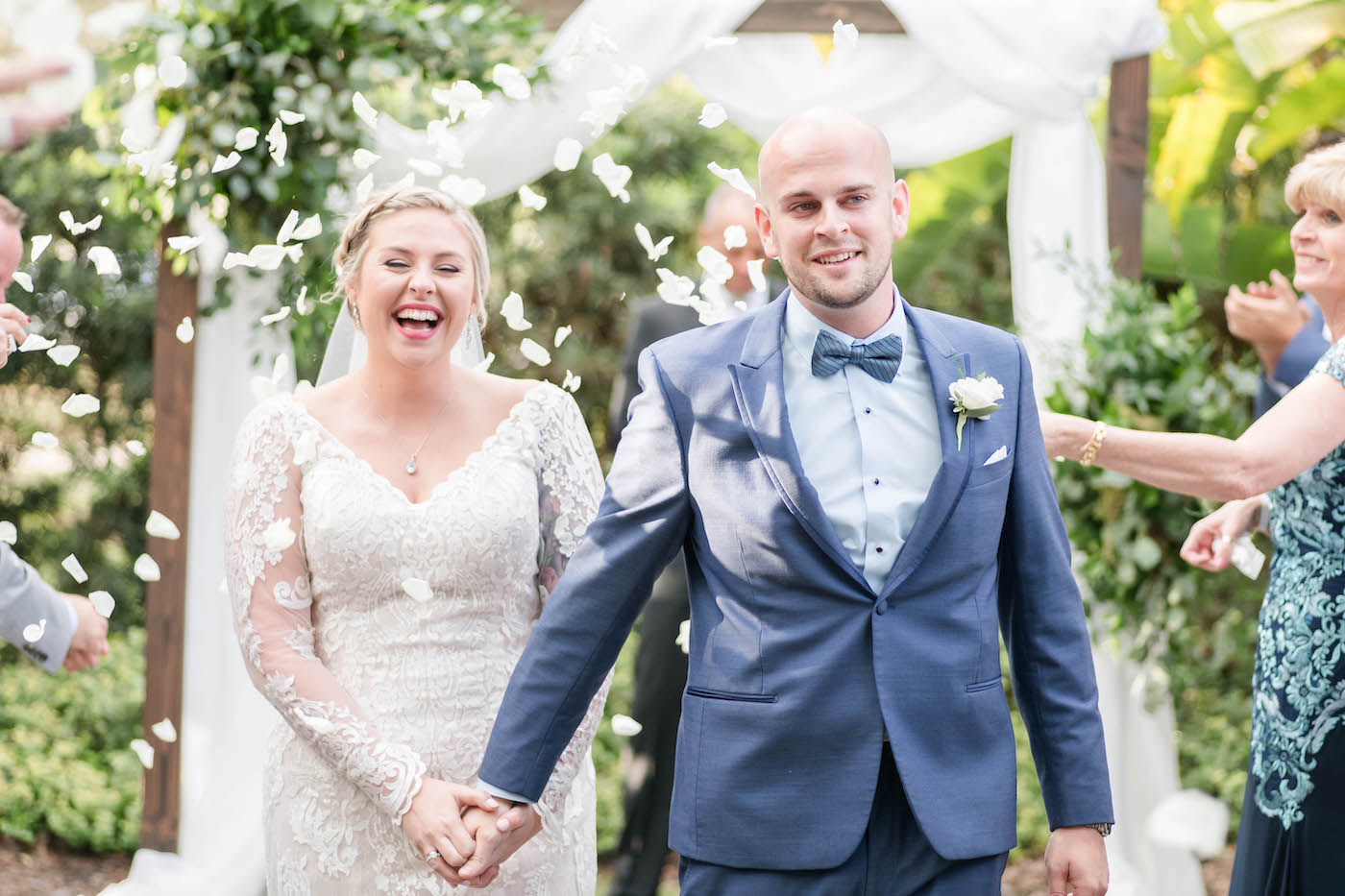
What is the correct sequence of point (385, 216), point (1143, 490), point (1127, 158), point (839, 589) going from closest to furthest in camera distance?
point (839, 589)
point (385, 216)
point (1143, 490)
point (1127, 158)

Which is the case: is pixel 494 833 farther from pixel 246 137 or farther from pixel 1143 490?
pixel 1143 490

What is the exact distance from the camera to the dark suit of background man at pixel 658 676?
5168 mm

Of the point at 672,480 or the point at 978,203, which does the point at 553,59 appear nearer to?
the point at 672,480

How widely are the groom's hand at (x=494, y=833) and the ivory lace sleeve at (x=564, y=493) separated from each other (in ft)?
0.96

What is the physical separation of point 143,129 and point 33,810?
3317 millimetres

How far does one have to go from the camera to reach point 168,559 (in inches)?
212

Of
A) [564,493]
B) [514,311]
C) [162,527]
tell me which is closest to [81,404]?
[162,527]

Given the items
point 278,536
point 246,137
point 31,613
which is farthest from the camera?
point 246,137

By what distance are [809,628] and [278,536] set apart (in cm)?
119

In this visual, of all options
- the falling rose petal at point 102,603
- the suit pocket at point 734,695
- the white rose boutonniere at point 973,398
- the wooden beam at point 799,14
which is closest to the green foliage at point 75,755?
the falling rose petal at point 102,603

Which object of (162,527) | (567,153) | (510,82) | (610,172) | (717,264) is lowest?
(162,527)

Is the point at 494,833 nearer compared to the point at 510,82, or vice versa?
the point at 494,833

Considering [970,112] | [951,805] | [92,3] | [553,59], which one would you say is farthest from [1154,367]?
[92,3]

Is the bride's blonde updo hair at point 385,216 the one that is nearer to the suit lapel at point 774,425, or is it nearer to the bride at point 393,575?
the bride at point 393,575
